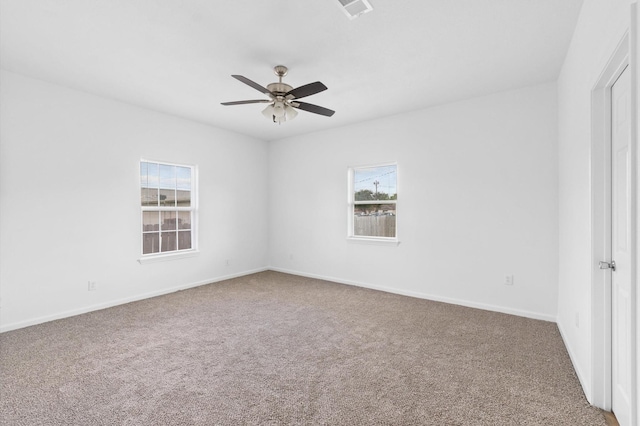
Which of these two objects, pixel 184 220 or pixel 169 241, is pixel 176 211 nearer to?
pixel 184 220

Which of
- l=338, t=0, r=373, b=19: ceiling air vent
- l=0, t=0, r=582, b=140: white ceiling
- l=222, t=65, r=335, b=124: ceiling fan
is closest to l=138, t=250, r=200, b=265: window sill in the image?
l=0, t=0, r=582, b=140: white ceiling

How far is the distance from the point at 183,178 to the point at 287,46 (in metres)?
3.15

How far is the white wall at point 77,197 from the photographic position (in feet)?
11.0

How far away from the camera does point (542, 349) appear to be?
2.81 meters

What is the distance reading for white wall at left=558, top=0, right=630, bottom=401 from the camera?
1804 mm

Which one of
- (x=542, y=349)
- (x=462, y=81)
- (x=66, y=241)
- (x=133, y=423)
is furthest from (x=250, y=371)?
(x=462, y=81)

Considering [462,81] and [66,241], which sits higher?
[462,81]

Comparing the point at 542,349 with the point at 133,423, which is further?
the point at 542,349

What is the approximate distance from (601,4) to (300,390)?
10.0ft

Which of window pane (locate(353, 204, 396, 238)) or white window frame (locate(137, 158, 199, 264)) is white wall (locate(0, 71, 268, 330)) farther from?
window pane (locate(353, 204, 396, 238))

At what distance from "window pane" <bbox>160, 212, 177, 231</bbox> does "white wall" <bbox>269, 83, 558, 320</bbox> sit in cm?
235

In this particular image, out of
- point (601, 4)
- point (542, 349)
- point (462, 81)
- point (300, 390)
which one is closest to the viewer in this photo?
point (601, 4)

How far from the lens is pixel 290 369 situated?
2.49 metres

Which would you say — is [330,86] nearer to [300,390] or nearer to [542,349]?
[300,390]
